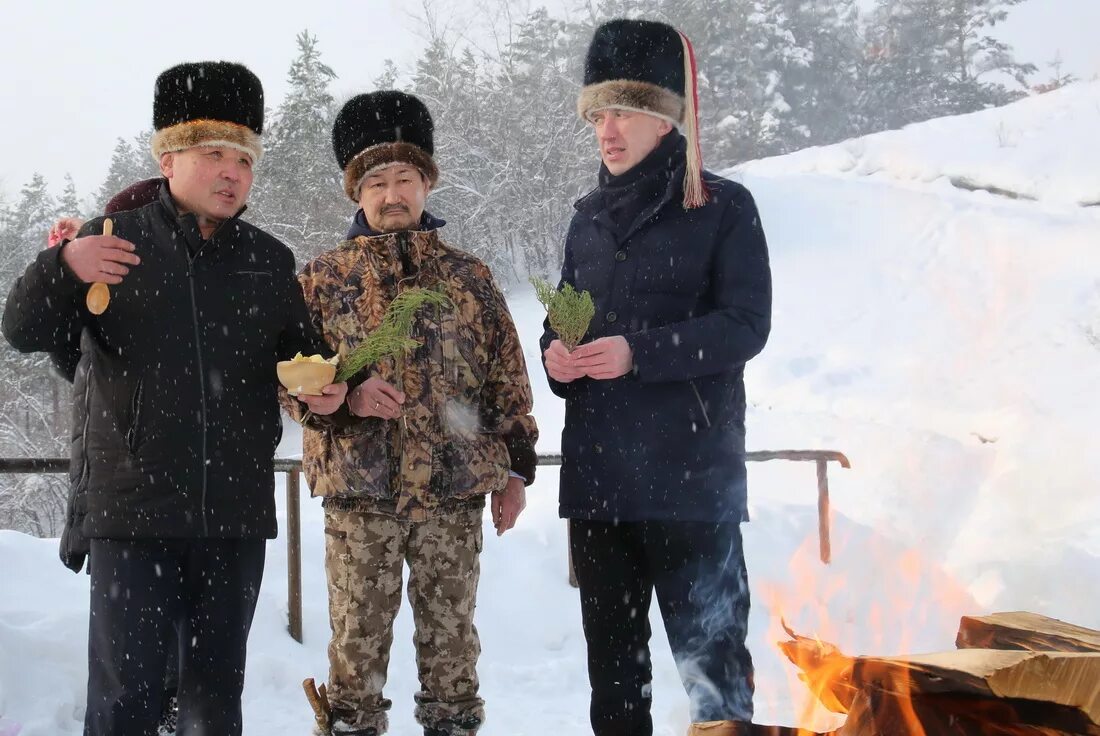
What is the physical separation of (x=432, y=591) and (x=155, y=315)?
139cm

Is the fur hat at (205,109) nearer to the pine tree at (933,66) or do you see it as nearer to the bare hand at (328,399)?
the bare hand at (328,399)

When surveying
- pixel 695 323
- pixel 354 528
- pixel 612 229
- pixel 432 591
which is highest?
pixel 612 229

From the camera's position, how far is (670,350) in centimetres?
282

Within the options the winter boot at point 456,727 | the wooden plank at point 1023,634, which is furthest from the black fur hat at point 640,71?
the winter boot at point 456,727

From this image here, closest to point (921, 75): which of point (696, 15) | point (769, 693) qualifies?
point (696, 15)

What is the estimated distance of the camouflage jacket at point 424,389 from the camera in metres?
3.25

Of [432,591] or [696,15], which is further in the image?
[696,15]

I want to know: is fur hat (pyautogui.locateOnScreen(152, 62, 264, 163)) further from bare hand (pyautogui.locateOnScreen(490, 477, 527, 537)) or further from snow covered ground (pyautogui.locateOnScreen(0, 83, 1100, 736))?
snow covered ground (pyautogui.locateOnScreen(0, 83, 1100, 736))

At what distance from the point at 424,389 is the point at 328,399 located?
48 cm

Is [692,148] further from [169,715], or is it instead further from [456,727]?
[169,715]

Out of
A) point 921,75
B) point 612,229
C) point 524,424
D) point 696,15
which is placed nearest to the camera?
point 612,229

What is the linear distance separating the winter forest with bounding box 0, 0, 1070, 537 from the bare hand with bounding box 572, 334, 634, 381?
21135 mm

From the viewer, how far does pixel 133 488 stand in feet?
8.88

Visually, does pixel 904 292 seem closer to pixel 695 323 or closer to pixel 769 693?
pixel 769 693
